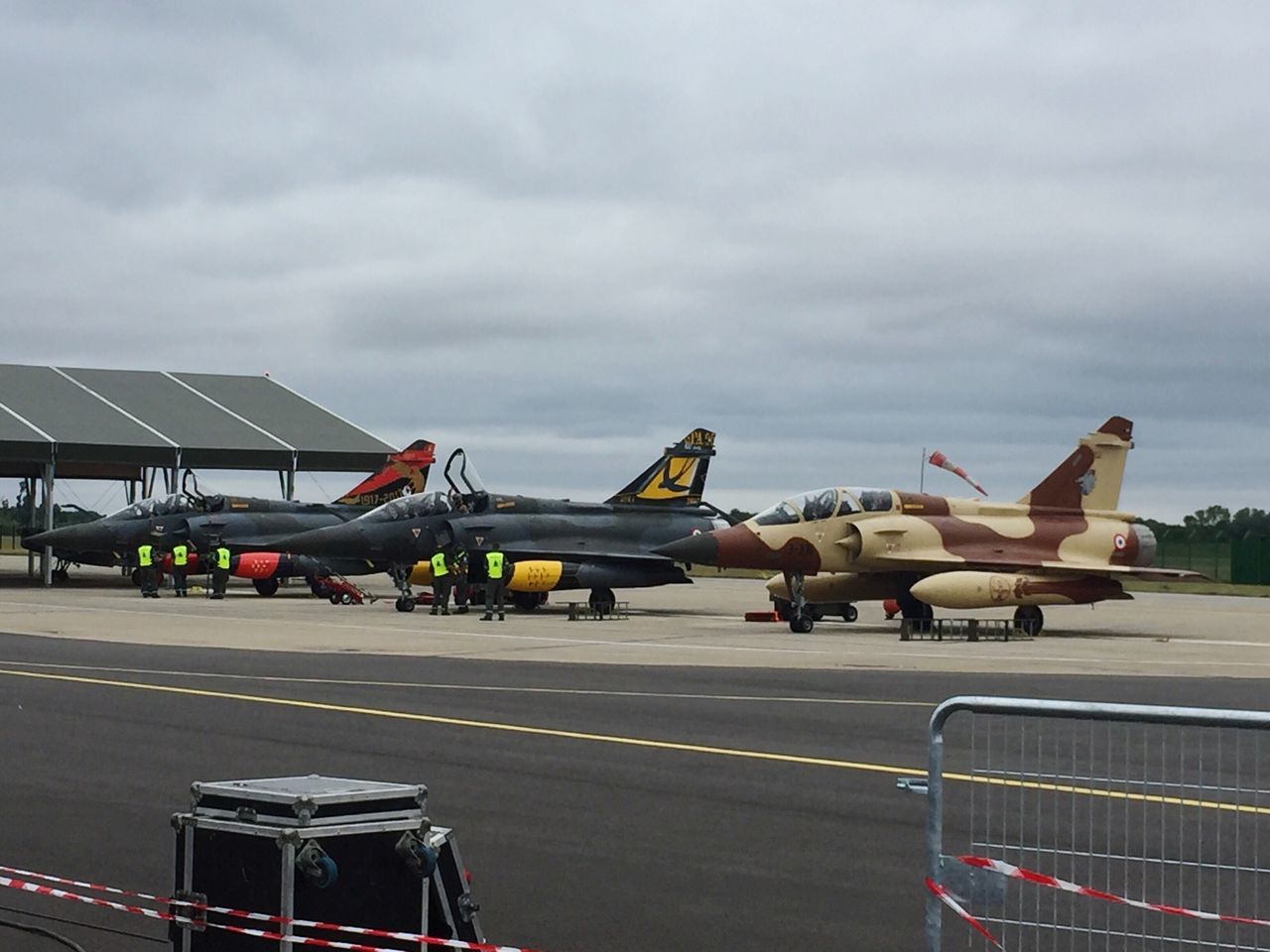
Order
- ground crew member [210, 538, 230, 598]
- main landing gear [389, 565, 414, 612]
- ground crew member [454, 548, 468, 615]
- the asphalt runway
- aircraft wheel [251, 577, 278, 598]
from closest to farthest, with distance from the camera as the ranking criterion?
the asphalt runway < ground crew member [454, 548, 468, 615] < main landing gear [389, 565, 414, 612] < ground crew member [210, 538, 230, 598] < aircraft wheel [251, 577, 278, 598]

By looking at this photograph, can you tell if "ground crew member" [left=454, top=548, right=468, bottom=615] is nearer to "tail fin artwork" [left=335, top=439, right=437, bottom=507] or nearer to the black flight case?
"tail fin artwork" [left=335, top=439, right=437, bottom=507]

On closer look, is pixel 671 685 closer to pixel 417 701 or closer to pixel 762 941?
pixel 417 701

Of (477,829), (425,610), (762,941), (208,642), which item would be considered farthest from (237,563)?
(762,941)

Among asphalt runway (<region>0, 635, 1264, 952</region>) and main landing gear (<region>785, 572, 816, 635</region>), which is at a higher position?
main landing gear (<region>785, 572, 816, 635</region>)

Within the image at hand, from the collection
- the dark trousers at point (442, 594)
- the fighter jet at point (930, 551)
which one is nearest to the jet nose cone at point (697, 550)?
the fighter jet at point (930, 551)

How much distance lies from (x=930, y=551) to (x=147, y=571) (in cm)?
2056

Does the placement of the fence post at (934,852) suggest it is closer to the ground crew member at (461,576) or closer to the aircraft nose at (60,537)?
the ground crew member at (461,576)

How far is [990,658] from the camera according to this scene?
22.5 m

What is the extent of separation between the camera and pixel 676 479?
37281 millimetres

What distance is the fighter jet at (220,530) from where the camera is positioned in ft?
135

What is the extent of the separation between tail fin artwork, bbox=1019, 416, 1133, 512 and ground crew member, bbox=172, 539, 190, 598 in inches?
813

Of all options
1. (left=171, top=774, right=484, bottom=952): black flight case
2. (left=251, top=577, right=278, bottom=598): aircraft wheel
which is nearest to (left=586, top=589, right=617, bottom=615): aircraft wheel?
(left=251, top=577, right=278, bottom=598): aircraft wheel

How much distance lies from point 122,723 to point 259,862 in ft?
29.7

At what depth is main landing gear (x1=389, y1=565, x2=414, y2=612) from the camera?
35.1 metres
